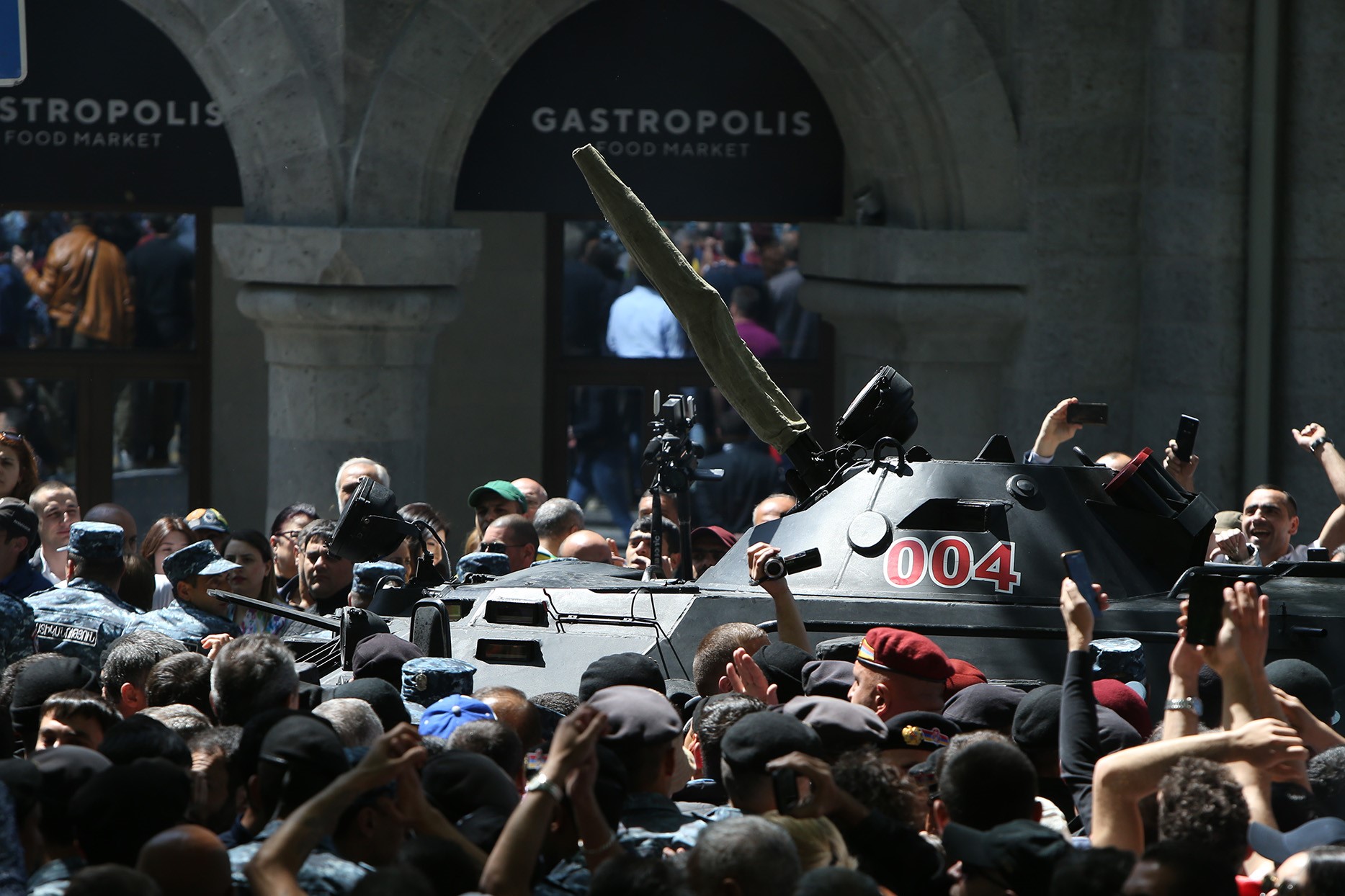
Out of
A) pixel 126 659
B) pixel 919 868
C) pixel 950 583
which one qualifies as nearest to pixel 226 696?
pixel 126 659

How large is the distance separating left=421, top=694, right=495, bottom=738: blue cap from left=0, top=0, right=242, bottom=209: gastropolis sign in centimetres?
715

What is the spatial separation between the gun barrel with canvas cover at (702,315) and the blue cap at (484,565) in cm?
130

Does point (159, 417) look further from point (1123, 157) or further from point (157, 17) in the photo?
point (1123, 157)

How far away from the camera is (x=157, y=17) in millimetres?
11516

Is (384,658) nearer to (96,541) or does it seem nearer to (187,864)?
(96,541)

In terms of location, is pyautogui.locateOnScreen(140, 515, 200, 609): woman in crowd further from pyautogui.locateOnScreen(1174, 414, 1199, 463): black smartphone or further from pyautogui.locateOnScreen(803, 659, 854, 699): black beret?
pyautogui.locateOnScreen(1174, 414, 1199, 463): black smartphone

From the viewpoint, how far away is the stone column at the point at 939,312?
1184 centimetres

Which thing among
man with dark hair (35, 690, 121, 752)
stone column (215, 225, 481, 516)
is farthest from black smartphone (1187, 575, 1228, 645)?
stone column (215, 225, 481, 516)

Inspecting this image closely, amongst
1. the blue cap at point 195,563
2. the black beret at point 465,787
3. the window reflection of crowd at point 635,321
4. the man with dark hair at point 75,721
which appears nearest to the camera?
the black beret at point 465,787

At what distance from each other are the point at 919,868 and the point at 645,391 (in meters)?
8.95

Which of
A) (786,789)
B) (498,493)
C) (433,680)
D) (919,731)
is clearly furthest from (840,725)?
(498,493)

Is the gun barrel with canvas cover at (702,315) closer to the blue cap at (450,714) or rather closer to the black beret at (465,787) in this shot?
the blue cap at (450,714)

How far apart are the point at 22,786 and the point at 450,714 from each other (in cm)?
130

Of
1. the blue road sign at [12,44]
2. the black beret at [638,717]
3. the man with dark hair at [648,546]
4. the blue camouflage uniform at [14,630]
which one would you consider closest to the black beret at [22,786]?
the black beret at [638,717]
